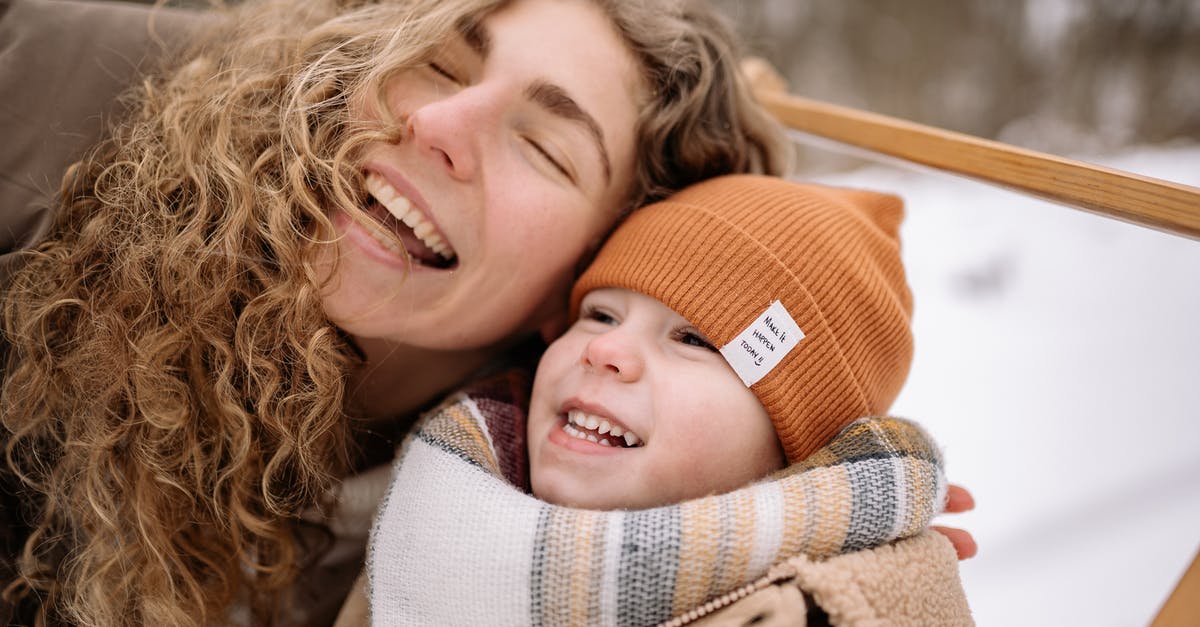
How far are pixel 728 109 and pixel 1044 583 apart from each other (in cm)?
98

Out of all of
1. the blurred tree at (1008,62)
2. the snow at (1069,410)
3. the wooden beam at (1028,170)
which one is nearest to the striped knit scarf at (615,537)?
the wooden beam at (1028,170)

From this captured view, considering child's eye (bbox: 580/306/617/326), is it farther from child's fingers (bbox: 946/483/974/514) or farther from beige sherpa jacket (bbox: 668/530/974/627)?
child's fingers (bbox: 946/483/974/514)

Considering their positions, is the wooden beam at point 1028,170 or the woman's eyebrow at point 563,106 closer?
the wooden beam at point 1028,170

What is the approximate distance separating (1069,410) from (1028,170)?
0.80 meters

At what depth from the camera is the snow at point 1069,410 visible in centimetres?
136

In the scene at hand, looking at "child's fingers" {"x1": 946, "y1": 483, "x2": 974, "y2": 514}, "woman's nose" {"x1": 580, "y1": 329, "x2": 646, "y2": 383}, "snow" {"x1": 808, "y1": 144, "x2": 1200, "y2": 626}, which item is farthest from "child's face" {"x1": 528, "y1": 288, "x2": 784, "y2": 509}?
"snow" {"x1": 808, "y1": 144, "x2": 1200, "y2": 626}

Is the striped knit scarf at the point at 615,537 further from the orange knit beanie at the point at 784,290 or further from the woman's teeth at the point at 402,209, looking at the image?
the woman's teeth at the point at 402,209

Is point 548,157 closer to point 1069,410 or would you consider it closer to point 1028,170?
point 1028,170

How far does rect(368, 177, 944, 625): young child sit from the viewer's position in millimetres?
781

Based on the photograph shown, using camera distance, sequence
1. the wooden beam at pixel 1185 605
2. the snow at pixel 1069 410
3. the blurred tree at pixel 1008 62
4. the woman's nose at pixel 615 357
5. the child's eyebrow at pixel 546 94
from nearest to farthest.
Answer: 1. the wooden beam at pixel 1185 605
2. the woman's nose at pixel 615 357
3. the child's eyebrow at pixel 546 94
4. the snow at pixel 1069 410
5. the blurred tree at pixel 1008 62

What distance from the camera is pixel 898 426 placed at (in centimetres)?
93

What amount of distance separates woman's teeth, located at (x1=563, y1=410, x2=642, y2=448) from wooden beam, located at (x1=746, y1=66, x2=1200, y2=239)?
1.88ft

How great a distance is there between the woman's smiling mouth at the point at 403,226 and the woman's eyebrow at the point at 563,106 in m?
0.21

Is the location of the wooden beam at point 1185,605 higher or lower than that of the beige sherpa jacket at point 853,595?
higher
